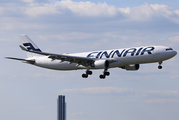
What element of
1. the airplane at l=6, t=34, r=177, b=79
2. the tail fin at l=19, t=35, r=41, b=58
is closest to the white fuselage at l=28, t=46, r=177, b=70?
the airplane at l=6, t=34, r=177, b=79

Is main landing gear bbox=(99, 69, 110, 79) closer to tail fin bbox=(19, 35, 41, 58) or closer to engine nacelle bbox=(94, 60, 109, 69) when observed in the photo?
engine nacelle bbox=(94, 60, 109, 69)

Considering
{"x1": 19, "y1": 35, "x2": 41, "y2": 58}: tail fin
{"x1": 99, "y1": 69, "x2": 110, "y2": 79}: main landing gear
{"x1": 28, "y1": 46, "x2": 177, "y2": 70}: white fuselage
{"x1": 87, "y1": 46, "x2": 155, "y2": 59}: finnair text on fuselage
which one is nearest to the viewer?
{"x1": 28, "y1": 46, "x2": 177, "y2": 70}: white fuselage

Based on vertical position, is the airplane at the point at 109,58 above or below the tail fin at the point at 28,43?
below

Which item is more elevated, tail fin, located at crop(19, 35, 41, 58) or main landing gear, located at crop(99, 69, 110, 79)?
tail fin, located at crop(19, 35, 41, 58)

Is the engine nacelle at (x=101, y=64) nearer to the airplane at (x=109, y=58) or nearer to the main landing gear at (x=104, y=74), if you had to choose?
the airplane at (x=109, y=58)

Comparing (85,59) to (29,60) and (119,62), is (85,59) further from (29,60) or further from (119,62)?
(29,60)

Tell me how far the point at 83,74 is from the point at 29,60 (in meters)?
13.8

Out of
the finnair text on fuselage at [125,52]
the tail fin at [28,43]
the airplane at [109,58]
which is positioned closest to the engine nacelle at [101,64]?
the airplane at [109,58]

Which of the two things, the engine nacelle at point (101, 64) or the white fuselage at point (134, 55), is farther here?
the engine nacelle at point (101, 64)

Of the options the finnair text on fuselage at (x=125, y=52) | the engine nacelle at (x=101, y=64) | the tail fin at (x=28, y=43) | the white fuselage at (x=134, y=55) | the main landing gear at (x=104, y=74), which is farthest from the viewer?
the tail fin at (x=28, y=43)

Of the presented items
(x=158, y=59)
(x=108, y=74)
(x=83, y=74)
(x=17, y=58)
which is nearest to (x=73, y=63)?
(x=83, y=74)

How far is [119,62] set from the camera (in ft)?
208

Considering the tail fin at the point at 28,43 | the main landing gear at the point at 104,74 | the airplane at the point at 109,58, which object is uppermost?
the tail fin at the point at 28,43

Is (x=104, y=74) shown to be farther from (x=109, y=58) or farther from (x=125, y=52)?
(x=125, y=52)
